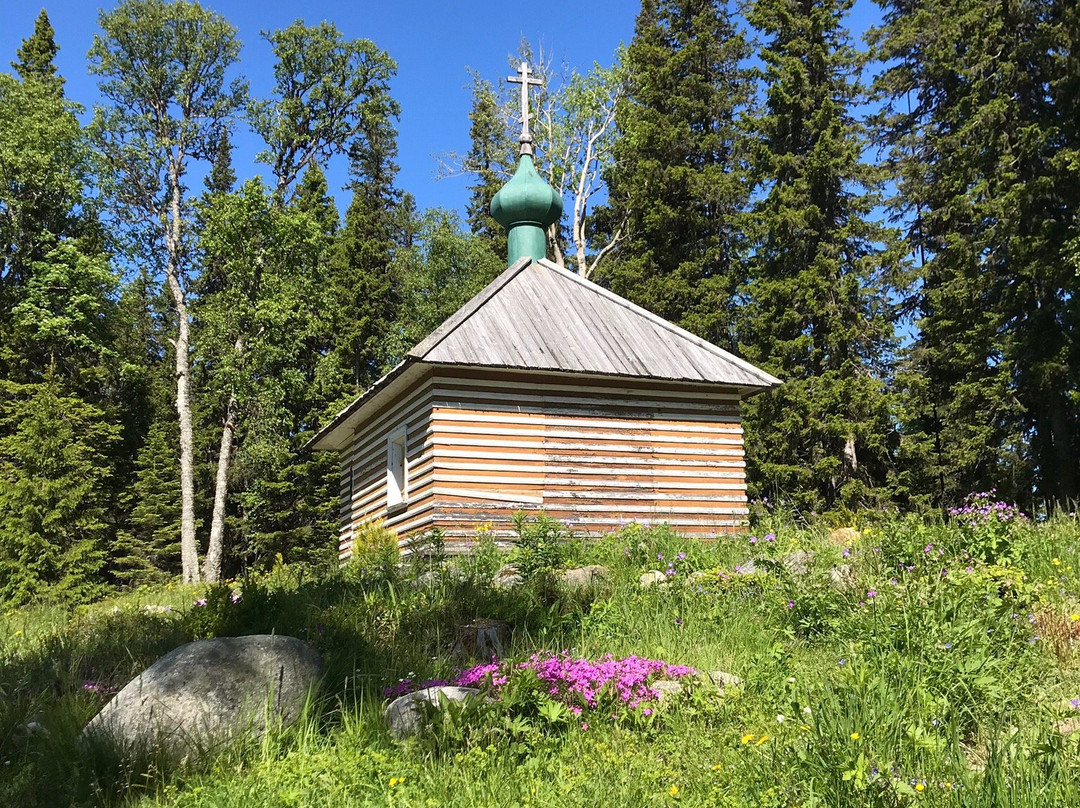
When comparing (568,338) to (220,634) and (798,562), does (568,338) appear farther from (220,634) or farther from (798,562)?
(220,634)

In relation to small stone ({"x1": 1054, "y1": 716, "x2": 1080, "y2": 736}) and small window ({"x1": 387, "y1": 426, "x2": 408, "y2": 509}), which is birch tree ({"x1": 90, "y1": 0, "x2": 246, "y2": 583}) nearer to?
small window ({"x1": 387, "y1": 426, "x2": 408, "y2": 509})

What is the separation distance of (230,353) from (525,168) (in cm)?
1230

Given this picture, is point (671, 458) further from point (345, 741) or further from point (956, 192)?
point (956, 192)

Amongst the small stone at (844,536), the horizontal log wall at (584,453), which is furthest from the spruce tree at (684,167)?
the small stone at (844,536)

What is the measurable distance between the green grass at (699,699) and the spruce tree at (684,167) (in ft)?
63.0

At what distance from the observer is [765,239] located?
23469 mm

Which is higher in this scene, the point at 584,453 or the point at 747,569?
the point at 584,453

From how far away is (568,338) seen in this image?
1366 cm

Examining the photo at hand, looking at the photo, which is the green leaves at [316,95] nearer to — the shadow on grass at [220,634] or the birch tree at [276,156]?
the birch tree at [276,156]

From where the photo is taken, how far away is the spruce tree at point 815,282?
2064cm

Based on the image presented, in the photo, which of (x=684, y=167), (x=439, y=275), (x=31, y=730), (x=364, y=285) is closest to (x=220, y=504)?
(x=364, y=285)

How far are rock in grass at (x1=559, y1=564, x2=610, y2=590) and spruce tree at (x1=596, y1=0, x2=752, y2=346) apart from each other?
17.4 meters

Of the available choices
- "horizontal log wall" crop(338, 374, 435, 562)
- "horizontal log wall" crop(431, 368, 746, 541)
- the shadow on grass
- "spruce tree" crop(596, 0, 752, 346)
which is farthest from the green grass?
"spruce tree" crop(596, 0, 752, 346)

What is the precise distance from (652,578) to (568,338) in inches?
245
